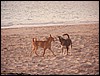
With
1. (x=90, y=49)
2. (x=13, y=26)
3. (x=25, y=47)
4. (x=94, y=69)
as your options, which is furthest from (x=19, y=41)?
(x=13, y=26)

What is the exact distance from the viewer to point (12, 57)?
5133 millimetres

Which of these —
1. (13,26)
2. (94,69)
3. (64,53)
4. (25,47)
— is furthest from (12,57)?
(13,26)

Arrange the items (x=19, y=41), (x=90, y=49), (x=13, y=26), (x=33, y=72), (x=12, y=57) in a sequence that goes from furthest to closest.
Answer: (x=13, y=26) → (x=19, y=41) → (x=90, y=49) → (x=12, y=57) → (x=33, y=72)

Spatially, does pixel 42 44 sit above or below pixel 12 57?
above

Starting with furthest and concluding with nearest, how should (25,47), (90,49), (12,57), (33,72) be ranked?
1. (25,47)
2. (90,49)
3. (12,57)
4. (33,72)

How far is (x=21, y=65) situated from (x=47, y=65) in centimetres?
61

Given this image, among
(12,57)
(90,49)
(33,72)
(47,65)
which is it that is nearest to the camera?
(33,72)

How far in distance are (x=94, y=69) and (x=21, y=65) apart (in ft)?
5.49

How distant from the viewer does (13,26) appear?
10539 mm

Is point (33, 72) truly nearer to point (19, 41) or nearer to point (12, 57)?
point (12, 57)

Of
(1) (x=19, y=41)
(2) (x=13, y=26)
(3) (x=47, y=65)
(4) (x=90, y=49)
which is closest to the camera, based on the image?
A: (3) (x=47, y=65)

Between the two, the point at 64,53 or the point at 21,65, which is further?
the point at 64,53

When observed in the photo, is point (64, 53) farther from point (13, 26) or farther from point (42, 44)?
point (13, 26)

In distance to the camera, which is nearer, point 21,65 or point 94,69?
point 94,69
